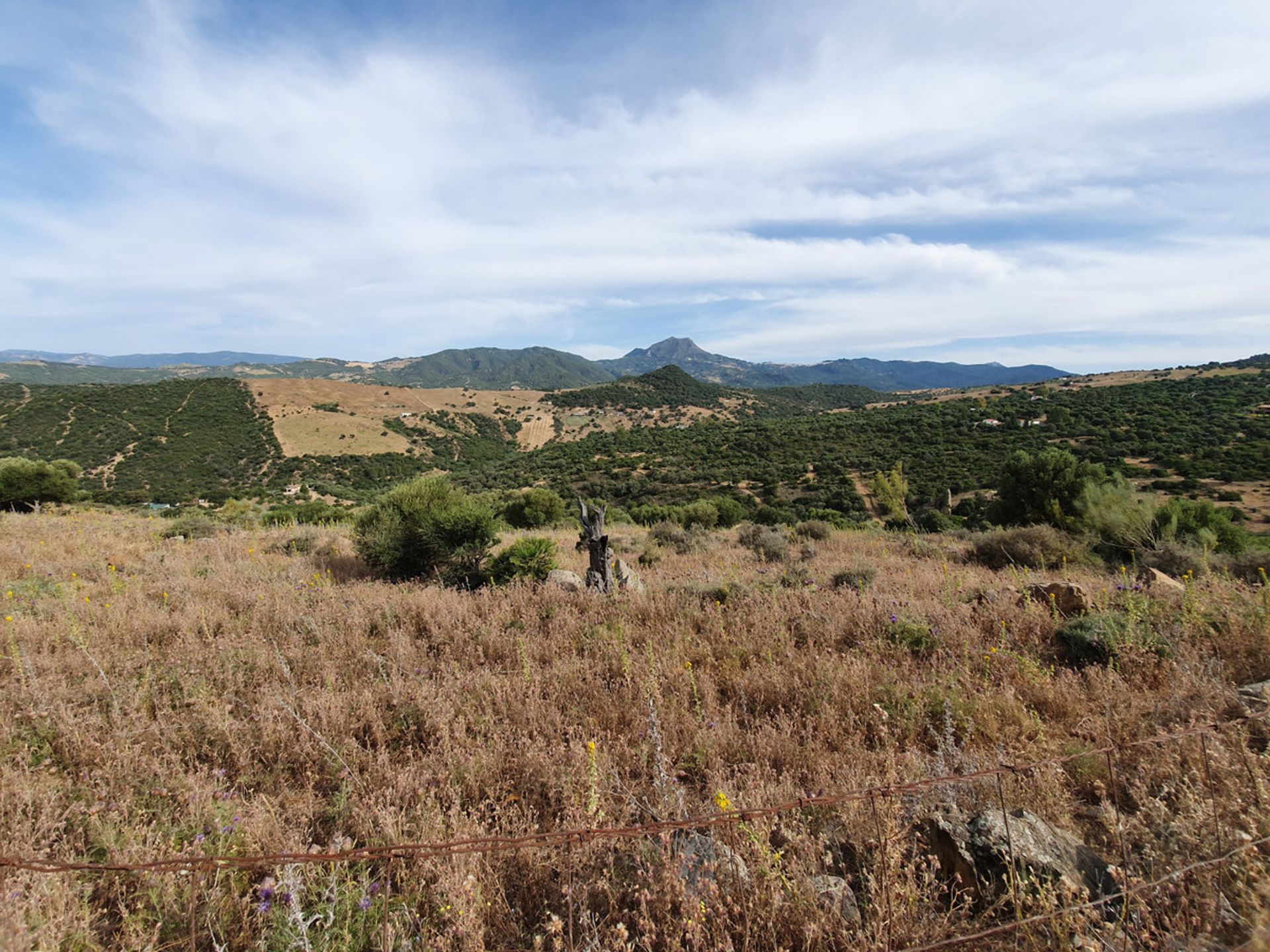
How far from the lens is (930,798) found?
2566 mm

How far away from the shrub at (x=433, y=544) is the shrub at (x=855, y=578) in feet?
17.0

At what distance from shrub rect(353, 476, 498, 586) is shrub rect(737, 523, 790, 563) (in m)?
5.42

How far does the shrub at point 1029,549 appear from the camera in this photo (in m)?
9.21

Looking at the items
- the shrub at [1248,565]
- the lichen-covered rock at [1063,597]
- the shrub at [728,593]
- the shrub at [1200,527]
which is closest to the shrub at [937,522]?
the shrub at [1200,527]

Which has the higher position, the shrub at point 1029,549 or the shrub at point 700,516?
the shrub at point 1029,549

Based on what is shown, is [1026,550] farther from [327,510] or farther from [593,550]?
[327,510]

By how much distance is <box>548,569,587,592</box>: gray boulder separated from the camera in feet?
21.1

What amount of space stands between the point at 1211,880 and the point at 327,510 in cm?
2093

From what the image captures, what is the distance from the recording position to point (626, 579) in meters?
6.95

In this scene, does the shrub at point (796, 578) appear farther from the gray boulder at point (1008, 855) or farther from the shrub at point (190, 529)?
the shrub at point (190, 529)

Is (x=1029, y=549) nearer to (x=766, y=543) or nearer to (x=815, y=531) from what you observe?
(x=766, y=543)

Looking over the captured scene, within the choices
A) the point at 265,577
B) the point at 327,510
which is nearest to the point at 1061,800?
the point at 265,577

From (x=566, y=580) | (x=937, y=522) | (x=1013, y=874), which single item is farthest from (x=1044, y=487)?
(x=1013, y=874)

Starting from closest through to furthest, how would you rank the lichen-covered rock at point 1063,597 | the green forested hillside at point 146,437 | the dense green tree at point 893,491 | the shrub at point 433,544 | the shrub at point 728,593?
the lichen-covered rock at point 1063,597, the shrub at point 728,593, the shrub at point 433,544, the dense green tree at point 893,491, the green forested hillside at point 146,437
